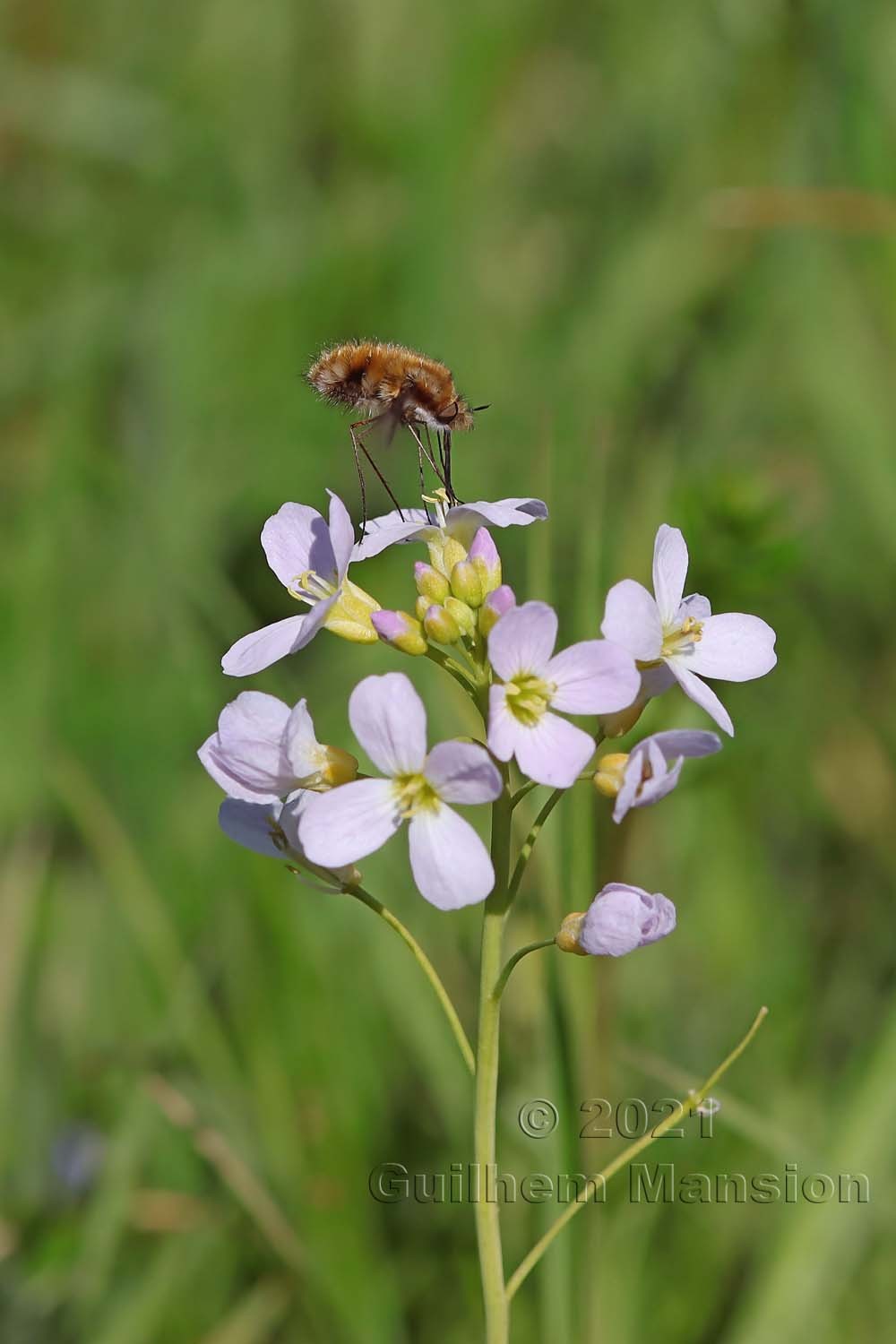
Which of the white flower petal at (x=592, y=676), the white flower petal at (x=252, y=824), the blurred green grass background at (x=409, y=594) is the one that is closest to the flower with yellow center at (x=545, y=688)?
the white flower petal at (x=592, y=676)

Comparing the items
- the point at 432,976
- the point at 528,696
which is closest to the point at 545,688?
the point at 528,696

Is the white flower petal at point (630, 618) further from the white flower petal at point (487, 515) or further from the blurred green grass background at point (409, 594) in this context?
the blurred green grass background at point (409, 594)

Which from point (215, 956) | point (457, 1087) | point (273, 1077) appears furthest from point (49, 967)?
point (457, 1087)

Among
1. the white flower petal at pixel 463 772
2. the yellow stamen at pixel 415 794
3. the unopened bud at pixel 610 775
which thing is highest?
the white flower petal at pixel 463 772

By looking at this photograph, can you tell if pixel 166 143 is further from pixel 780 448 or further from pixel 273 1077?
pixel 273 1077

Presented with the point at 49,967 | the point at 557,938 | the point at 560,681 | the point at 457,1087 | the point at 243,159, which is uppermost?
the point at 243,159

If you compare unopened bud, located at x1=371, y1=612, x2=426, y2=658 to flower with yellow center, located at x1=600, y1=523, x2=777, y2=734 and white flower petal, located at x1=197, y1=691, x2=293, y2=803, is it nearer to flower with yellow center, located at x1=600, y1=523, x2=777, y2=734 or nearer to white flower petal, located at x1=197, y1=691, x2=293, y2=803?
white flower petal, located at x1=197, y1=691, x2=293, y2=803
